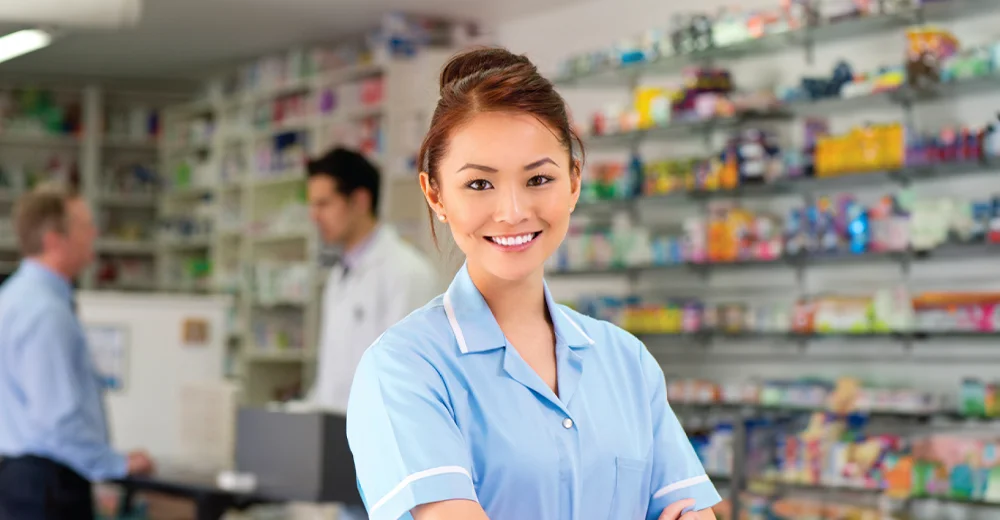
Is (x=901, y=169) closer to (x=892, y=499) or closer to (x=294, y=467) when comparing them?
(x=892, y=499)

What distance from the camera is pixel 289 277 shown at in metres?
8.95

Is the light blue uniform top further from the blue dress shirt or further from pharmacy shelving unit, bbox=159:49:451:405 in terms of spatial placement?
pharmacy shelving unit, bbox=159:49:451:405

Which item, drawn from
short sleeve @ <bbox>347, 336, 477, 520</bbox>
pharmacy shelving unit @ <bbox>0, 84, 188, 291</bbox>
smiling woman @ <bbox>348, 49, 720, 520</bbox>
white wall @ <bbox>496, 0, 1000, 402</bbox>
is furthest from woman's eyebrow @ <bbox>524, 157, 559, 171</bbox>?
pharmacy shelving unit @ <bbox>0, 84, 188, 291</bbox>

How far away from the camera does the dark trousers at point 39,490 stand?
3861 mm

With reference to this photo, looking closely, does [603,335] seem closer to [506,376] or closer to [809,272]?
[506,376]

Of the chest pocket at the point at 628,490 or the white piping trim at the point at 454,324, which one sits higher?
the white piping trim at the point at 454,324

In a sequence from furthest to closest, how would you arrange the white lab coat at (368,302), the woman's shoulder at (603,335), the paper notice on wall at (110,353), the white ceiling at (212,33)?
the white ceiling at (212,33) < the paper notice on wall at (110,353) < the white lab coat at (368,302) < the woman's shoulder at (603,335)

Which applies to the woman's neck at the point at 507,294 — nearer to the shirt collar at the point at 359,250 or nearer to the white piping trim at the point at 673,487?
the white piping trim at the point at 673,487

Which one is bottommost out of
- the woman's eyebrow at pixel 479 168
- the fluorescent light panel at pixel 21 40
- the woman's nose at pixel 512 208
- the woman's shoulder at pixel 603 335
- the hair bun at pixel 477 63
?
the woman's shoulder at pixel 603 335

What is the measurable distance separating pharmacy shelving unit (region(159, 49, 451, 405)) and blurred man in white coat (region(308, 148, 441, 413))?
347 centimetres

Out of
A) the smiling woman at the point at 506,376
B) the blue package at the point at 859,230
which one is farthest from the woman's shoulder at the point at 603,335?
the blue package at the point at 859,230

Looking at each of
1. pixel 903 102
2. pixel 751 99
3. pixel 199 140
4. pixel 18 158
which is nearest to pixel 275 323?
pixel 199 140

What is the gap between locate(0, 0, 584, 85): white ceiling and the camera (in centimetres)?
789

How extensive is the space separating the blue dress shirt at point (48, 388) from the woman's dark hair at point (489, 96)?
288cm
